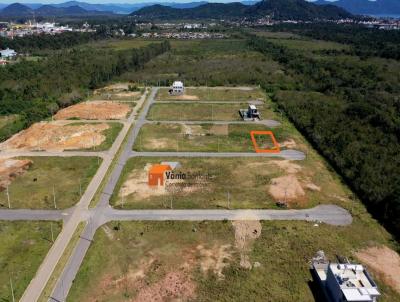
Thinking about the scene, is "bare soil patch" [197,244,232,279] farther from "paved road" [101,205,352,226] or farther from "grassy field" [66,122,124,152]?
"grassy field" [66,122,124,152]

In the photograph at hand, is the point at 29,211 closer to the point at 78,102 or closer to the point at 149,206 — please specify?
the point at 149,206

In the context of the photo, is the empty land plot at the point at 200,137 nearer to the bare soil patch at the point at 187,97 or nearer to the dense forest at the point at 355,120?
the dense forest at the point at 355,120

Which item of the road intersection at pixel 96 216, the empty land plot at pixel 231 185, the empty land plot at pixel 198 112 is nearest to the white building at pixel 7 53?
the empty land plot at pixel 198 112

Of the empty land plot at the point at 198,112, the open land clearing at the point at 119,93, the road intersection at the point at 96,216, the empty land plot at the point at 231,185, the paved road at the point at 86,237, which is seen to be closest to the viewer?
the paved road at the point at 86,237

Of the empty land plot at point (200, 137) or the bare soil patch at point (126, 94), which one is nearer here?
the empty land plot at point (200, 137)

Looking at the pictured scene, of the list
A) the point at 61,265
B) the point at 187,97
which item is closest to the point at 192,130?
the point at 187,97

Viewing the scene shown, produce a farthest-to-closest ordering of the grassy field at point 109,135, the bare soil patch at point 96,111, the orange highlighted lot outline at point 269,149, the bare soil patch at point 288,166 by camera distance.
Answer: the bare soil patch at point 96,111
the grassy field at point 109,135
the orange highlighted lot outline at point 269,149
the bare soil patch at point 288,166

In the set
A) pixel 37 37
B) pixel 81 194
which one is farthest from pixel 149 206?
pixel 37 37
